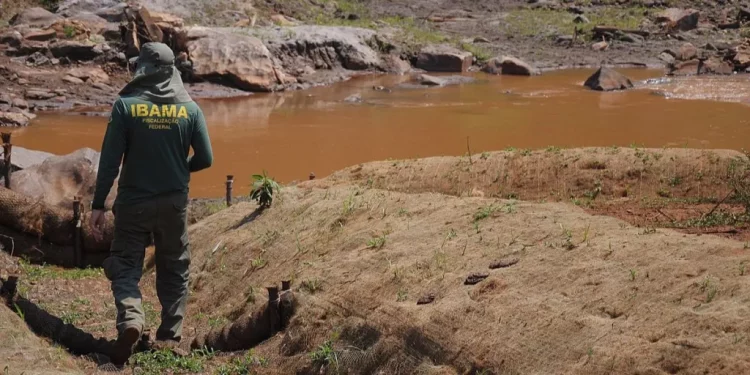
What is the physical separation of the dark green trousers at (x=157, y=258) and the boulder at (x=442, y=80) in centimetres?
2010

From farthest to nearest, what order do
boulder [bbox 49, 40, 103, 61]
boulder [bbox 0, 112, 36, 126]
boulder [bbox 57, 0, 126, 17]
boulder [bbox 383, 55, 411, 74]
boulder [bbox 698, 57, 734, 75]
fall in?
boulder [bbox 383, 55, 411, 74], boulder [bbox 698, 57, 734, 75], boulder [bbox 57, 0, 126, 17], boulder [bbox 49, 40, 103, 61], boulder [bbox 0, 112, 36, 126]

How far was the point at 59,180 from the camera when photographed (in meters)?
10.1

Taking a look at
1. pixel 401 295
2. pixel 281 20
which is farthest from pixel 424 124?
pixel 401 295

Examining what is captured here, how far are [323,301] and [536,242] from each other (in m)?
1.50

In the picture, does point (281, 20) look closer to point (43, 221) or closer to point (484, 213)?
point (43, 221)

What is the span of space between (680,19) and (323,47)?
16.3m

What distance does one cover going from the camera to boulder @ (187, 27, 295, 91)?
23.7 m

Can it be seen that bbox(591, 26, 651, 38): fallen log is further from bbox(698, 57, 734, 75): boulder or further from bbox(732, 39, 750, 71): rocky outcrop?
bbox(698, 57, 734, 75): boulder

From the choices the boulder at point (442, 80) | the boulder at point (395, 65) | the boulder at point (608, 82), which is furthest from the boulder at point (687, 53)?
the boulder at point (395, 65)

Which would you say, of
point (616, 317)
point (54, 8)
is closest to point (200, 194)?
point (616, 317)

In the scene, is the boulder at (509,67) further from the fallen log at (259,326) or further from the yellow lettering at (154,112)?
the yellow lettering at (154,112)

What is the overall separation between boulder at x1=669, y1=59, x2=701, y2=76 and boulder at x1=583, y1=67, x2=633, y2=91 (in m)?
3.56

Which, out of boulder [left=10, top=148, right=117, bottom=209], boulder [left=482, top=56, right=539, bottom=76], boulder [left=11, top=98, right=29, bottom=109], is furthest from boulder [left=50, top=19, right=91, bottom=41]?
boulder [left=10, top=148, right=117, bottom=209]

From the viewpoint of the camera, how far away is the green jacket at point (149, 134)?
587 centimetres
